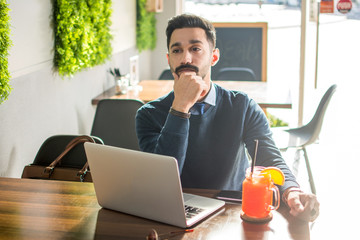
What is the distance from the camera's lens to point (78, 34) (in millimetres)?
3428

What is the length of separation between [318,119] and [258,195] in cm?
234

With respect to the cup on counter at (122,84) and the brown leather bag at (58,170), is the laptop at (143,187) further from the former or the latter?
the cup on counter at (122,84)

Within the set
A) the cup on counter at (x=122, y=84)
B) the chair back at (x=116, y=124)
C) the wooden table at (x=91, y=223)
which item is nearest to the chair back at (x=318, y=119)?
the chair back at (x=116, y=124)

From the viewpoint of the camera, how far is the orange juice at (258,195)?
1487 millimetres

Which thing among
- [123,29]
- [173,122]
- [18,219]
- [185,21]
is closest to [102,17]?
[123,29]

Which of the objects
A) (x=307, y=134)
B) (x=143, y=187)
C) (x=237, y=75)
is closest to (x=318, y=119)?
(x=307, y=134)

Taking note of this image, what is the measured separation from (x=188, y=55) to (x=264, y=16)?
13.8ft

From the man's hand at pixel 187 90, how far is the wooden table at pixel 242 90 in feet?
6.03

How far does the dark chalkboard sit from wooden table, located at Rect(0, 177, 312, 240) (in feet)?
12.4

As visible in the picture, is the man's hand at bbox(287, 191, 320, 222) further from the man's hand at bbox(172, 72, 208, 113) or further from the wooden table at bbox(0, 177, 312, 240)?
the man's hand at bbox(172, 72, 208, 113)

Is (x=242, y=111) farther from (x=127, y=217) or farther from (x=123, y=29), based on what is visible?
(x=123, y=29)

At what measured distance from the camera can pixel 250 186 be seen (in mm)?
1496

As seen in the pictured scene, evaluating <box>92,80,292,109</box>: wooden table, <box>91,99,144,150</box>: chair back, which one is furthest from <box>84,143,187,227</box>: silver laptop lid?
<box>92,80,292,109</box>: wooden table

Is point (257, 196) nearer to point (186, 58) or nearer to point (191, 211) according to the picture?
point (191, 211)
